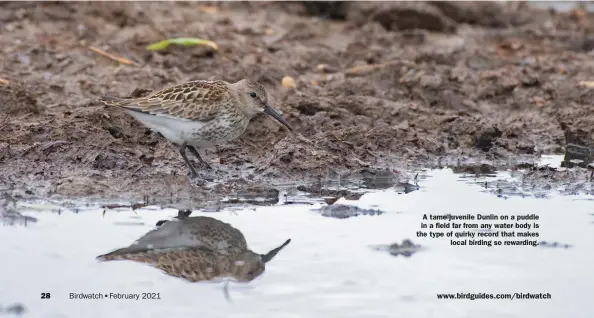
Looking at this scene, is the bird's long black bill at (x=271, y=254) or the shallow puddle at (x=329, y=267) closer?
the shallow puddle at (x=329, y=267)

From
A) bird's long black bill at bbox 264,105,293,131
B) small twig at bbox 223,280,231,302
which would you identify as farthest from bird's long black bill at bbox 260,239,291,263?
bird's long black bill at bbox 264,105,293,131

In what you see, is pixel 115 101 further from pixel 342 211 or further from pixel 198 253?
pixel 198 253

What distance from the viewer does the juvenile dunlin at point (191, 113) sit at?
8891 mm

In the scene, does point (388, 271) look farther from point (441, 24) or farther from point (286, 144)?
point (441, 24)

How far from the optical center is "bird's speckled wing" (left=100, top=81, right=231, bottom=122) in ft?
29.2

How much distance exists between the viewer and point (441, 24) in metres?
14.2

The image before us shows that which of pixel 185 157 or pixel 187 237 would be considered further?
pixel 185 157

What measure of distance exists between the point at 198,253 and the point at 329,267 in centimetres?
93

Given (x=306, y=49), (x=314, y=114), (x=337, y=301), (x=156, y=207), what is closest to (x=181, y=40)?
(x=306, y=49)

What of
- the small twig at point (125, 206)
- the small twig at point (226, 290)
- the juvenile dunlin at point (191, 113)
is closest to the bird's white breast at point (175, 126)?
the juvenile dunlin at point (191, 113)

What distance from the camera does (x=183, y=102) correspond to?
8922mm

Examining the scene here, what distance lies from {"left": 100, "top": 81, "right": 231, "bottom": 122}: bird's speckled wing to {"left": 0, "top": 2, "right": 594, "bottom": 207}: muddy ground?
1.59 feet

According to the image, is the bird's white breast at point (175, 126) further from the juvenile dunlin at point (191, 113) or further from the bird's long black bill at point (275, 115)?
the bird's long black bill at point (275, 115)

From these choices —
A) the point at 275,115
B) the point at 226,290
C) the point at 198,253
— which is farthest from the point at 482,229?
the point at 275,115
